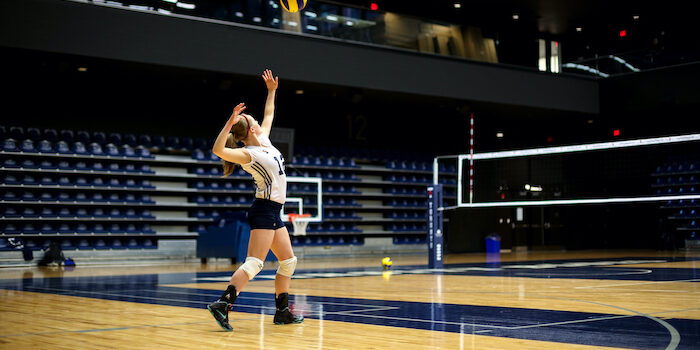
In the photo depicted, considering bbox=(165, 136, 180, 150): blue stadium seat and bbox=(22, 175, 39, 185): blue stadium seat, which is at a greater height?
bbox=(165, 136, 180, 150): blue stadium seat

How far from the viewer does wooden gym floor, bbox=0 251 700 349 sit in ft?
13.4

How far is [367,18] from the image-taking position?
58.4 feet

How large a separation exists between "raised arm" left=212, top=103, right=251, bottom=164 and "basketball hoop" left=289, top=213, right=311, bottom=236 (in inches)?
451

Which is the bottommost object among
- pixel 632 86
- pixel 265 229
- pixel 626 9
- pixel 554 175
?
pixel 265 229

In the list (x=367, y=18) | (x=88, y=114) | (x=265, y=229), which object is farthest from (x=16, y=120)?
(x=265, y=229)

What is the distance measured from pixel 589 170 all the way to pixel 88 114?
51.6ft

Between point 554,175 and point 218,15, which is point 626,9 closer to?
point 554,175

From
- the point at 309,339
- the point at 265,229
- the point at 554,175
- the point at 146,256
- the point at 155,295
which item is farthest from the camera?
the point at 554,175

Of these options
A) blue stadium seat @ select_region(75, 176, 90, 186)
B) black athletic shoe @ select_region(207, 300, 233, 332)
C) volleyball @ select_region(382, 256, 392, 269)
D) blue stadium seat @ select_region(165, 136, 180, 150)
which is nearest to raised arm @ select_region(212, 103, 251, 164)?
black athletic shoe @ select_region(207, 300, 233, 332)

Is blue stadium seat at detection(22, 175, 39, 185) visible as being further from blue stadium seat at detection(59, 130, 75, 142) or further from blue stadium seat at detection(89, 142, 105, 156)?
blue stadium seat at detection(89, 142, 105, 156)

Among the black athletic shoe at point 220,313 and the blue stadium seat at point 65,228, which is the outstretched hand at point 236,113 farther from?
the blue stadium seat at point 65,228

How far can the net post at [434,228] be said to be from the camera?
12.7m

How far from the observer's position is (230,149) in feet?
15.1

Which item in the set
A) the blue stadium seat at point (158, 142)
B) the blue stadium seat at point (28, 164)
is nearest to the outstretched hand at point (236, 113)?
the blue stadium seat at point (28, 164)
